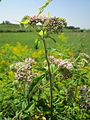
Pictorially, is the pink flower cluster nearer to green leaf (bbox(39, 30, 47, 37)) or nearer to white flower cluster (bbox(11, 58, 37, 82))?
green leaf (bbox(39, 30, 47, 37))

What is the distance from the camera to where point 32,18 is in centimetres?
214

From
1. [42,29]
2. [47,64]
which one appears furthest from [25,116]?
[42,29]

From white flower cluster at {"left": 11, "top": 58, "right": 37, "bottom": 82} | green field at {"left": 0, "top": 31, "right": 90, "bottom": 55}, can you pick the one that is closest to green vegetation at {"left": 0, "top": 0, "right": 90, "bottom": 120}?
white flower cluster at {"left": 11, "top": 58, "right": 37, "bottom": 82}

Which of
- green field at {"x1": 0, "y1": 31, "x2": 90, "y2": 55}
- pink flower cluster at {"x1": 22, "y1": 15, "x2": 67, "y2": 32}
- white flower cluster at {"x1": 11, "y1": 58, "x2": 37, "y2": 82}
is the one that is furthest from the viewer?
green field at {"x1": 0, "y1": 31, "x2": 90, "y2": 55}

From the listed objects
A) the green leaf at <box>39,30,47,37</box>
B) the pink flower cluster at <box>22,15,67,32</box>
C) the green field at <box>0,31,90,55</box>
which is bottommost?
the green field at <box>0,31,90,55</box>

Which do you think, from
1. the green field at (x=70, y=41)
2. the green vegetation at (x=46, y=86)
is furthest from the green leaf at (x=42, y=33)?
the green field at (x=70, y=41)

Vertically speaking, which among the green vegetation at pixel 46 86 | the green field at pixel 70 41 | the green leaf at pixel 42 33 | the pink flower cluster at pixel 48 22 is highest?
the pink flower cluster at pixel 48 22

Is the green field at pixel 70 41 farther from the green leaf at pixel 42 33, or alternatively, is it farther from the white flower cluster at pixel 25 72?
the green leaf at pixel 42 33

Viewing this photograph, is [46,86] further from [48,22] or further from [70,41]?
[70,41]

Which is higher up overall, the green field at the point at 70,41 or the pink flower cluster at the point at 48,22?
the pink flower cluster at the point at 48,22

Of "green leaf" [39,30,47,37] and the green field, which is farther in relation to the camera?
the green field

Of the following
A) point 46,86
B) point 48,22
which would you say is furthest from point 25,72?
point 48,22

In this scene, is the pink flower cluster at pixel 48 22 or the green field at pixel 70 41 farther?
the green field at pixel 70 41

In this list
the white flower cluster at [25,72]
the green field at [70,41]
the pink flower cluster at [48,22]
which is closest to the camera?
the pink flower cluster at [48,22]
